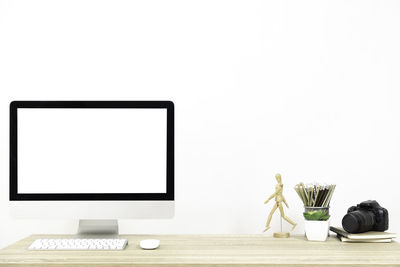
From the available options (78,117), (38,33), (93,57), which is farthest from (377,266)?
(38,33)

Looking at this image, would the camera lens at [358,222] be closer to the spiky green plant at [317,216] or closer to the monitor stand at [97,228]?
the spiky green plant at [317,216]

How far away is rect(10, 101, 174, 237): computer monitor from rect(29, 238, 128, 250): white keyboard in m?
0.10

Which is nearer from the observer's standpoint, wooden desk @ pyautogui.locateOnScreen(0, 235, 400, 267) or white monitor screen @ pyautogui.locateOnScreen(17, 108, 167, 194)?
wooden desk @ pyautogui.locateOnScreen(0, 235, 400, 267)

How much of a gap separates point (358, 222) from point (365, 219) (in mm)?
39

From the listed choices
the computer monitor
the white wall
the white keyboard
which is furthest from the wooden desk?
the white wall

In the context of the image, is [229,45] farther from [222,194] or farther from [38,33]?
[38,33]

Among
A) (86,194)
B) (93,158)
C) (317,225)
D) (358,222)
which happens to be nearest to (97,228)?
(86,194)

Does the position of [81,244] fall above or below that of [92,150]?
below

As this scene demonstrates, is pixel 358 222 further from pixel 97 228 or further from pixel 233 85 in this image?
pixel 97 228

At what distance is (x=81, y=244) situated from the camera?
54.4 inches

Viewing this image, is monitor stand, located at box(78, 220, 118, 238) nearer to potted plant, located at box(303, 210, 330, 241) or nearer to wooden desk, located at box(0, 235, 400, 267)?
wooden desk, located at box(0, 235, 400, 267)

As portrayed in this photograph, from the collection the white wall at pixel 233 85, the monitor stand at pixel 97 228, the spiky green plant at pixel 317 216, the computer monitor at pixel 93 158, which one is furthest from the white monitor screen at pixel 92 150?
the spiky green plant at pixel 317 216

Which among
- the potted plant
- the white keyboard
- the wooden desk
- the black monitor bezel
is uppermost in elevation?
the black monitor bezel

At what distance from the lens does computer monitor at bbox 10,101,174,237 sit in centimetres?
151
